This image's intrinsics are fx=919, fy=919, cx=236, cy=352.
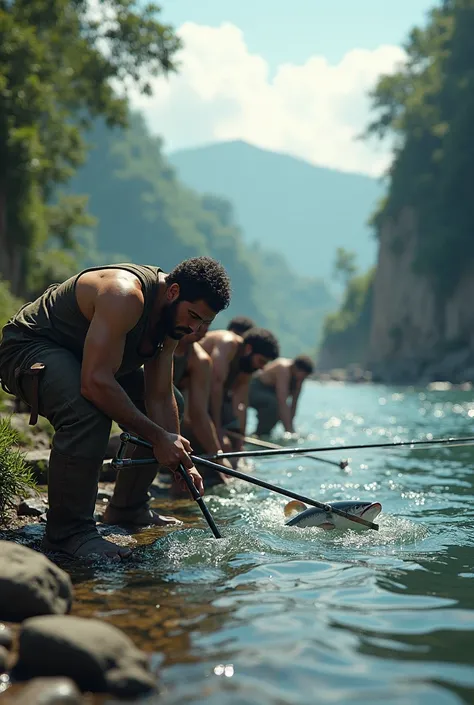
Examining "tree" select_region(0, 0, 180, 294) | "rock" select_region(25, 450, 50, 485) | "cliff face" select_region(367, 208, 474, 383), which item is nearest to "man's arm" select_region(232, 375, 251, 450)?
"rock" select_region(25, 450, 50, 485)

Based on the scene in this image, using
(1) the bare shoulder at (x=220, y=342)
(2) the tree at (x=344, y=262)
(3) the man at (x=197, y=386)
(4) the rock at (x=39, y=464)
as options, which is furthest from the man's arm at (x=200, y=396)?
(2) the tree at (x=344, y=262)

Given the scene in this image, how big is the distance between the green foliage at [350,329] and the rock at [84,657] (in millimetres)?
74207

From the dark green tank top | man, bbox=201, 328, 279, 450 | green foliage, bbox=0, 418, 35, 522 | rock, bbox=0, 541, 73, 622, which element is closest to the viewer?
rock, bbox=0, 541, 73, 622

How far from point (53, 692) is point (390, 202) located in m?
54.6

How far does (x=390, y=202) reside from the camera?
182 ft

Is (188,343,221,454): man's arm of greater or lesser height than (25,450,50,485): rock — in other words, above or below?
above

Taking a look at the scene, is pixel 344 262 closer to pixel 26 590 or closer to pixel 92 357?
pixel 92 357

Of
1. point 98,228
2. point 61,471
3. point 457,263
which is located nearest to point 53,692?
point 61,471

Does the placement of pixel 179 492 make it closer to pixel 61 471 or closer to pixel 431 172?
pixel 61 471

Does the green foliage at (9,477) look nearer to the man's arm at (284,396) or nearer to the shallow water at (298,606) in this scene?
the shallow water at (298,606)

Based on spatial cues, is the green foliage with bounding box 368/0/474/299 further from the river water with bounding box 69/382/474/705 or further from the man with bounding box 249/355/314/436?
the river water with bounding box 69/382/474/705

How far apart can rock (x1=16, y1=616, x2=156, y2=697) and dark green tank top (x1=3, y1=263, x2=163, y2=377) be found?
216cm

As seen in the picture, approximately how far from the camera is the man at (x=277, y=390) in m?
13.6

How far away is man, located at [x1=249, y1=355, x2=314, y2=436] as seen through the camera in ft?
44.6
